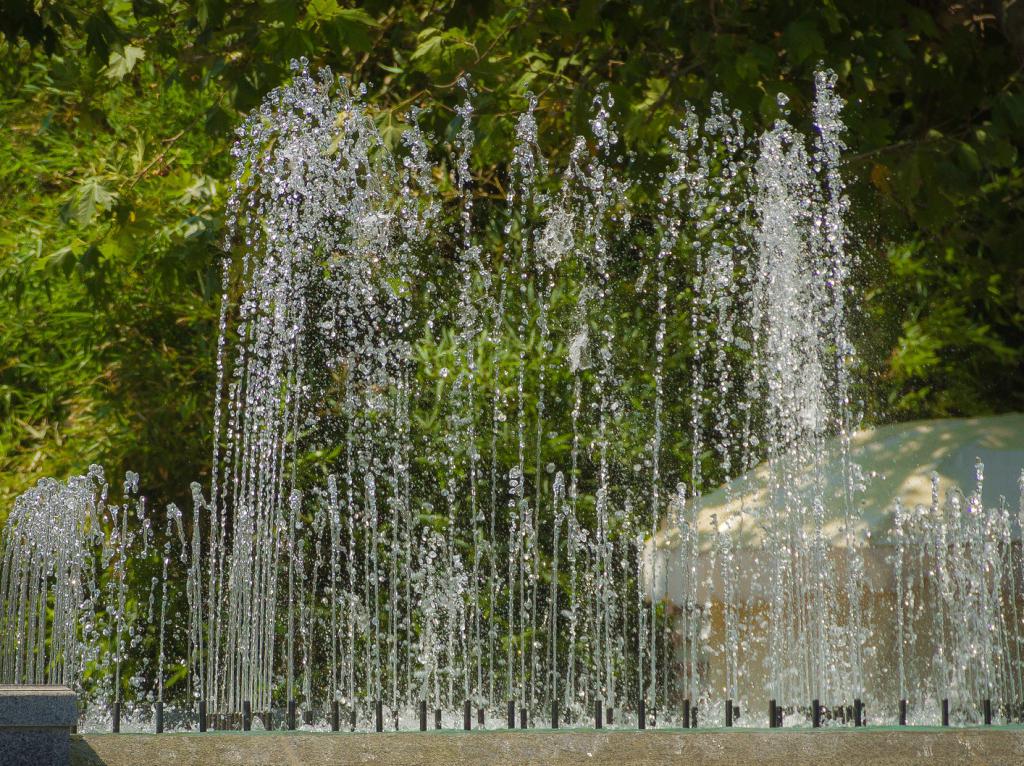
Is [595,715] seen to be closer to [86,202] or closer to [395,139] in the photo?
[395,139]

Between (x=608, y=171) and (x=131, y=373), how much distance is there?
3653mm

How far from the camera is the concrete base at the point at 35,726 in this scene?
3.94 meters

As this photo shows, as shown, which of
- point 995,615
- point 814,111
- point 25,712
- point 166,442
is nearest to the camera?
point 25,712

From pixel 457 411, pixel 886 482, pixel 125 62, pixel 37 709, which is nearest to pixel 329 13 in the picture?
pixel 125 62

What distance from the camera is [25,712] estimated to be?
155 inches

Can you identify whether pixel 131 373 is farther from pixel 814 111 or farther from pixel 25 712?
pixel 25 712

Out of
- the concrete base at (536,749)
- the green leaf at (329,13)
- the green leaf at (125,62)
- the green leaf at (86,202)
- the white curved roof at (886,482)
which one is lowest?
the concrete base at (536,749)

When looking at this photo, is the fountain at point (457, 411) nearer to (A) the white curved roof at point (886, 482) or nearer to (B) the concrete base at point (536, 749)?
(A) the white curved roof at point (886, 482)

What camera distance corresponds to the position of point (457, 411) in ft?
32.5

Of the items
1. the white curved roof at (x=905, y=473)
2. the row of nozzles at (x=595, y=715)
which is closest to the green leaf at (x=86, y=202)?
the row of nozzles at (x=595, y=715)

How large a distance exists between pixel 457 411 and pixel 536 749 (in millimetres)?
5934

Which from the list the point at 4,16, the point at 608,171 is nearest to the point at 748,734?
the point at 4,16

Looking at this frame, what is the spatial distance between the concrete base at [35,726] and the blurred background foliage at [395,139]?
14.8 ft

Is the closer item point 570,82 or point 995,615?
point 995,615
